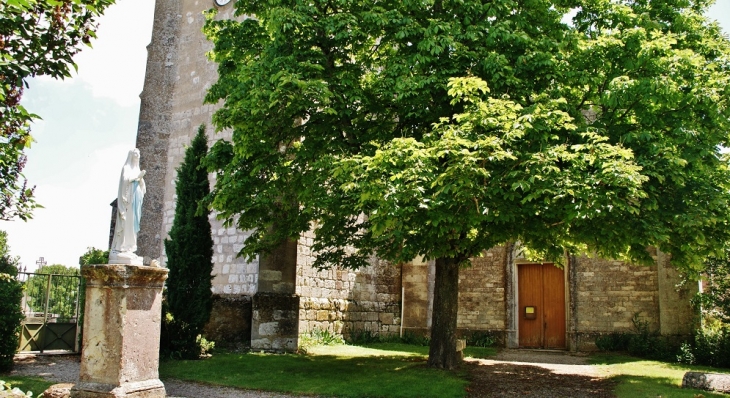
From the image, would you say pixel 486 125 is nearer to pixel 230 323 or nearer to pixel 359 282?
pixel 230 323

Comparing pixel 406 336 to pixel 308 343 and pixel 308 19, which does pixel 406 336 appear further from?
pixel 308 19

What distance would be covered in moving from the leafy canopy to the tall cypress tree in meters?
2.01

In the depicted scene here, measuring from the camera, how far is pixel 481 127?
863cm

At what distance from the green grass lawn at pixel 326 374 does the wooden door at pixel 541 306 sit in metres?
6.01

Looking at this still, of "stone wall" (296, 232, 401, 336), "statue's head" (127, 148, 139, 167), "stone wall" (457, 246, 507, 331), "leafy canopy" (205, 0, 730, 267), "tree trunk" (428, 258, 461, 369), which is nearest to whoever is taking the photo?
"statue's head" (127, 148, 139, 167)

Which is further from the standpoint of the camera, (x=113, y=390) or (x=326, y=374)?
(x=326, y=374)

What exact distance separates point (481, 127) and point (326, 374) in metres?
5.48

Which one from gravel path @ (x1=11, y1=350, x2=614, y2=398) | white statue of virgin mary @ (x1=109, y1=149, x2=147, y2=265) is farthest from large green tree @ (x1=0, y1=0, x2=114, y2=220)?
gravel path @ (x1=11, y1=350, x2=614, y2=398)

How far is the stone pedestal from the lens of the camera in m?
6.83

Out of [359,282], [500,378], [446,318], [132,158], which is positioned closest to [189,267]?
[132,158]

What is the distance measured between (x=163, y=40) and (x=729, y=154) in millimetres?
15786

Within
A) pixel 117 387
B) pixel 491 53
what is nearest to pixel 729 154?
pixel 491 53

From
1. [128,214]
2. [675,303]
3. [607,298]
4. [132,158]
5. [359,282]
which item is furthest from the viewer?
[359,282]

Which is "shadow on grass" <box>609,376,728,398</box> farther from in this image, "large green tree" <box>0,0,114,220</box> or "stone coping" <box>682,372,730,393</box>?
"large green tree" <box>0,0,114,220</box>
